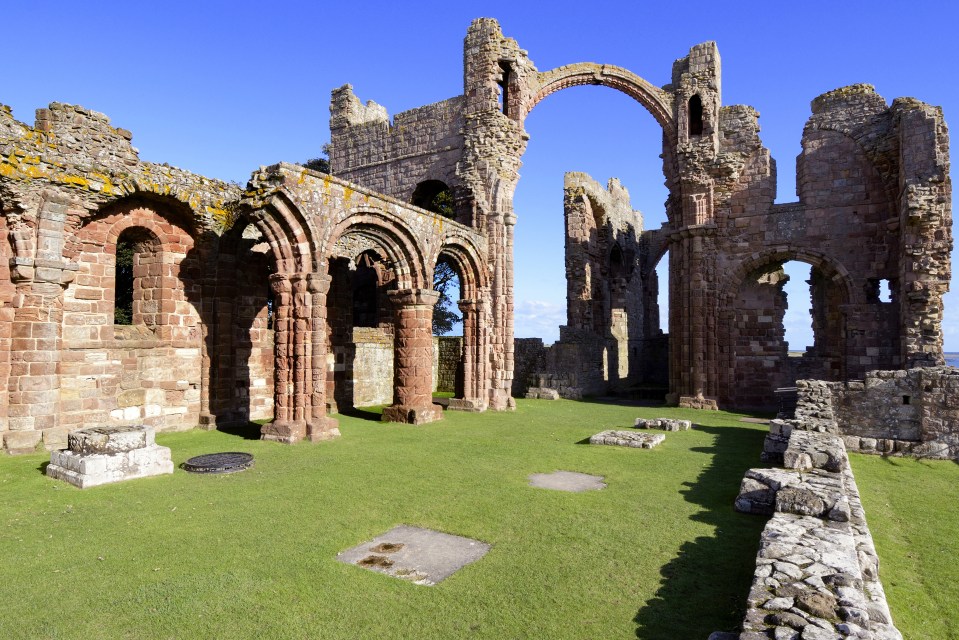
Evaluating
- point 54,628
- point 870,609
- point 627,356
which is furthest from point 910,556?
point 627,356

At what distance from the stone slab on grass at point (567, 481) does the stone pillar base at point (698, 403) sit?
9.82 m

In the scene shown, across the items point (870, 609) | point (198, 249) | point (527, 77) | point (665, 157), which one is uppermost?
point (527, 77)

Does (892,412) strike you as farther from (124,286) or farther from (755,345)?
(124,286)

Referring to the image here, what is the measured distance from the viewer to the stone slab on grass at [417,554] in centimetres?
439

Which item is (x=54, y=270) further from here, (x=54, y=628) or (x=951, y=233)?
(x=951, y=233)

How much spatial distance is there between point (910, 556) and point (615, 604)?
2.86 metres

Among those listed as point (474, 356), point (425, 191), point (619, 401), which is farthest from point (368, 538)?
point (619, 401)

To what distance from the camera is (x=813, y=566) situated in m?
3.45

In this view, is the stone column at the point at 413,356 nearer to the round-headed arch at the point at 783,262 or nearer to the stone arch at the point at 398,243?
the stone arch at the point at 398,243

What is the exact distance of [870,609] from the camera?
2.99 meters

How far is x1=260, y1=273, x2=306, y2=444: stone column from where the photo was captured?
396 inches

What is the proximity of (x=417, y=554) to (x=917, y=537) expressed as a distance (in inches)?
182

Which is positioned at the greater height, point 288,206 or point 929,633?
point 288,206

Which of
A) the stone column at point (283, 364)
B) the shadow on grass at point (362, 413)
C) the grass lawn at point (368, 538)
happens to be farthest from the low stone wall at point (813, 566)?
the shadow on grass at point (362, 413)
